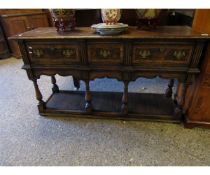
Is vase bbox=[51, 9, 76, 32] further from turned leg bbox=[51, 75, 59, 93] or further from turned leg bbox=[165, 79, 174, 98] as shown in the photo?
turned leg bbox=[165, 79, 174, 98]

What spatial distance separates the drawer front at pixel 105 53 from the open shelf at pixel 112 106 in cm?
53

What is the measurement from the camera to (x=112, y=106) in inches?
68.4

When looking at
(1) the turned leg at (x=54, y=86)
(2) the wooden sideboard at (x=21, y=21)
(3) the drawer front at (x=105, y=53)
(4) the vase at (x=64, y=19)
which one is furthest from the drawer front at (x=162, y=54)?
(2) the wooden sideboard at (x=21, y=21)

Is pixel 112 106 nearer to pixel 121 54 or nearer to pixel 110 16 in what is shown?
pixel 121 54

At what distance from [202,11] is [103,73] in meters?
0.80

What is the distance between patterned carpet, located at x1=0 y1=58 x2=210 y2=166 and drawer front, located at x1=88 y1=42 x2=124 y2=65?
1.92 feet

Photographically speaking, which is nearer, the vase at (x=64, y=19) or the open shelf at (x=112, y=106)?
the vase at (x=64, y=19)

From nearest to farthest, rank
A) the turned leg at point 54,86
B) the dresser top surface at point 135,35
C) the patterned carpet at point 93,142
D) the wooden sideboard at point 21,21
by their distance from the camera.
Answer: the dresser top surface at point 135,35 < the patterned carpet at point 93,142 < the turned leg at point 54,86 < the wooden sideboard at point 21,21

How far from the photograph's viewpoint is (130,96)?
1.89 m

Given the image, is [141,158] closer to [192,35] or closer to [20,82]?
[192,35]

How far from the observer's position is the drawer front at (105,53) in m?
1.25

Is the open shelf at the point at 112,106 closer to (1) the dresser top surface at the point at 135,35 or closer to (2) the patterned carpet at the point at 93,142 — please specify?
(2) the patterned carpet at the point at 93,142

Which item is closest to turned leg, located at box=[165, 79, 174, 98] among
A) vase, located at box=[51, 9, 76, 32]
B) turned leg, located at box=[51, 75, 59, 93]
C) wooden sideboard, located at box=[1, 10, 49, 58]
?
vase, located at box=[51, 9, 76, 32]

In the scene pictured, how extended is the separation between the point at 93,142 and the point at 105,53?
2.29ft
